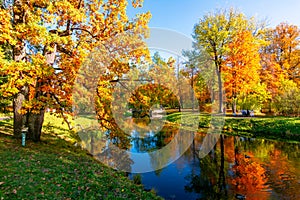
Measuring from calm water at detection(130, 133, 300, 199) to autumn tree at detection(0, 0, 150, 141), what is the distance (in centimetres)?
606

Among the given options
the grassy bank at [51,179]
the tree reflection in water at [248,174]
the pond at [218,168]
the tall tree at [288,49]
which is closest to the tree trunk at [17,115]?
the grassy bank at [51,179]

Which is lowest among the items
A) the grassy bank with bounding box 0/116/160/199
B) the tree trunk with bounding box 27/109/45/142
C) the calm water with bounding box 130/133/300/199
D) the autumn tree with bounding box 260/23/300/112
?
the calm water with bounding box 130/133/300/199

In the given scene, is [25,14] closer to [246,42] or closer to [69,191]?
[69,191]

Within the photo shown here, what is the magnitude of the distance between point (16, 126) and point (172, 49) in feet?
32.8

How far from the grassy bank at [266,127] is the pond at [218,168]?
2630 mm

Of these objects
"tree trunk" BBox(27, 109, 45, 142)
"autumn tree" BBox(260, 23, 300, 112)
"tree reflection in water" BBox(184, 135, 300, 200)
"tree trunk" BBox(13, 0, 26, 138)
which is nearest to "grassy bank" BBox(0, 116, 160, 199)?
"tree trunk" BBox(27, 109, 45, 142)

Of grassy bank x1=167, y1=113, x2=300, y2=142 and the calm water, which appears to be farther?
grassy bank x1=167, y1=113, x2=300, y2=142

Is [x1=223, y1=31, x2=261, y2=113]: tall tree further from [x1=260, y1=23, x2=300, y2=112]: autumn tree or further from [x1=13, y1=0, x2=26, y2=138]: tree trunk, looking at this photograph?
[x1=13, y1=0, x2=26, y2=138]: tree trunk

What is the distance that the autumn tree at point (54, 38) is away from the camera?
337 inches

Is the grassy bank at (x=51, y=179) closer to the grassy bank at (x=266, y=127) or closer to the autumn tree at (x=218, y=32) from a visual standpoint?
the grassy bank at (x=266, y=127)

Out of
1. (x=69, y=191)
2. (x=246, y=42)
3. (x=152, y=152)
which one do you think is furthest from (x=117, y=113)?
(x=246, y=42)

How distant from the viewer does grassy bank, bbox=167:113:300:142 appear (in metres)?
19.0

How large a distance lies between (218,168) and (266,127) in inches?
493

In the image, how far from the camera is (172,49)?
45.4 ft
